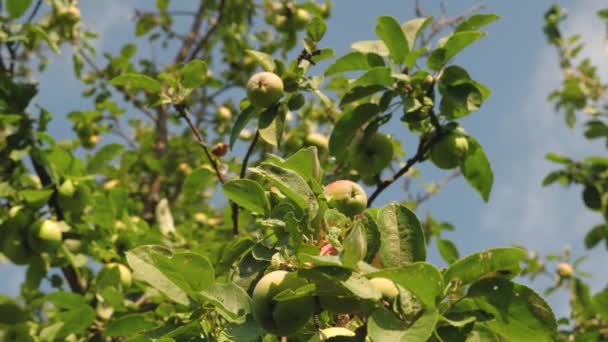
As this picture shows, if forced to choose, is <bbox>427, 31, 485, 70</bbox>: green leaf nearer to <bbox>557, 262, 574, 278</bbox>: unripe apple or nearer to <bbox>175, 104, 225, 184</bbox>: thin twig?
<bbox>175, 104, 225, 184</bbox>: thin twig

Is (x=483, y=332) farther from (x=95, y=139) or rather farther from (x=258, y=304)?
(x=95, y=139)

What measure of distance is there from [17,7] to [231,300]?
211 cm

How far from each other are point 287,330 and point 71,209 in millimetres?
1733

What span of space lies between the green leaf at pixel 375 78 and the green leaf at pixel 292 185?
554 mm

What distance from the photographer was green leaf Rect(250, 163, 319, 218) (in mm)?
1191

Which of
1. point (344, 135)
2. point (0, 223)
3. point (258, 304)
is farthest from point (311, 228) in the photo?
point (0, 223)


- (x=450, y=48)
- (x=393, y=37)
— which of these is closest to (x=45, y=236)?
(x=393, y=37)

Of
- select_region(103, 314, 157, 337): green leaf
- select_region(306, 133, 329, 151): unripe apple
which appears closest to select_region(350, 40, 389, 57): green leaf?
select_region(103, 314, 157, 337): green leaf

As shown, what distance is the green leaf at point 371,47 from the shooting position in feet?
5.64

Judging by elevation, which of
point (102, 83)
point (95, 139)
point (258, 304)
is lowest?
point (258, 304)

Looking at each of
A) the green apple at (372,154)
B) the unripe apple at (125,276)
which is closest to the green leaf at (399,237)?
the green apple at (372,154)

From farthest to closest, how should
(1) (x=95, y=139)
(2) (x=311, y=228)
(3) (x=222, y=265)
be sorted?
(1) (x=95, y=139)
(3) (x=222, y=265)
(2) (x=311, y=228)

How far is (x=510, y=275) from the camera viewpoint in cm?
113

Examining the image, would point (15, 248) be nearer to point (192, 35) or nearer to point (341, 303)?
point (341, 303)
